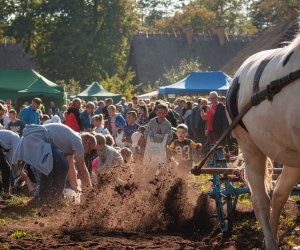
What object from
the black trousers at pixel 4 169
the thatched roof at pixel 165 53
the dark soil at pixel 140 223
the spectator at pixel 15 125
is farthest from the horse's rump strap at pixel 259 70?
the thatched roof at pixel 165 53

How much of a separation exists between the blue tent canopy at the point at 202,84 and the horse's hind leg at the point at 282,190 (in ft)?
62.3

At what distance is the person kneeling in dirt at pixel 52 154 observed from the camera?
462 inches

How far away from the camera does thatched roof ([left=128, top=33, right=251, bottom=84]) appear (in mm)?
61594

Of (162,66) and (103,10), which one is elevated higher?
(103,10)

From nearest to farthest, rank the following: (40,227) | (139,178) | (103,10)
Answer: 1. (40,227)
2. (139,178)
3. (103,10)

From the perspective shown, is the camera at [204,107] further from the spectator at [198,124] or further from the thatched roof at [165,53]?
the thatched roof at [165,53]

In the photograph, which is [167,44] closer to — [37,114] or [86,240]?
[37,114]

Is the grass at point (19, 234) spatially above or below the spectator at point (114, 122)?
above

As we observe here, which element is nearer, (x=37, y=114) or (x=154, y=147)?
(x=154, y=147)

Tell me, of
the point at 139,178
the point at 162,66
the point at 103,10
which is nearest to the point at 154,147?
the point at 139,178

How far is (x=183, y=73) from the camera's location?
52.0 meters

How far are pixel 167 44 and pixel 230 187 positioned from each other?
5335cm

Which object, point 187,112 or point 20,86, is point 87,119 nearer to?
point 187,112

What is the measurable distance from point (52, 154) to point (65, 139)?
1.27 feet
